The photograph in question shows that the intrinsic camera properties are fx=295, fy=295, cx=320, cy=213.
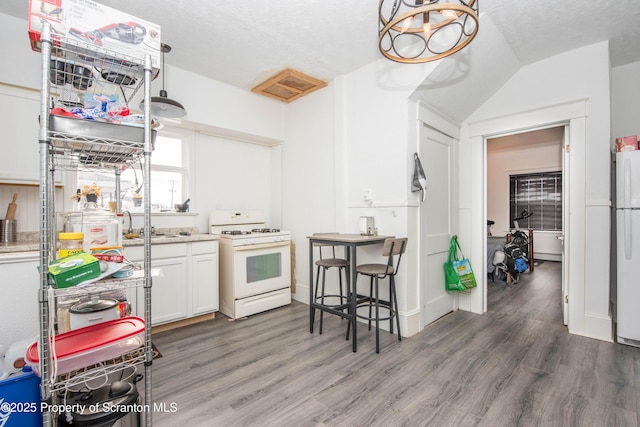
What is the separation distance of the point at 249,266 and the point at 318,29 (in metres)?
2.48

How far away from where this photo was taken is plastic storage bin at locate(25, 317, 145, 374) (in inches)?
40.2

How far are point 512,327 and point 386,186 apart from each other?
1944mm

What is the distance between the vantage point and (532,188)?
7.05 meters

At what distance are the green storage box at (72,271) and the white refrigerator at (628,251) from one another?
12.3 ft

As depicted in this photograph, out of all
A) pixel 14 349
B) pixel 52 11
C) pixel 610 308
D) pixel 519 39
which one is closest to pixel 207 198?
pixel 14 349

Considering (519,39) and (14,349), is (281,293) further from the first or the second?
(519,39)

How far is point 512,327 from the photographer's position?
3.03 m

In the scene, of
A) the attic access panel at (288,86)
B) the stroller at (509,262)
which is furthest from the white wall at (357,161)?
the stroller at (509,262)

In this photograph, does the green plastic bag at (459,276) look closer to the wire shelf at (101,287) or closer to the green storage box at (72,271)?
the wire shelf at (101,287)

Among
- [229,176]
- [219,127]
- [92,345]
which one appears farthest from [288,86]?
[92,345]

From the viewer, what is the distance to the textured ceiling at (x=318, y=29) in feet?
7.41

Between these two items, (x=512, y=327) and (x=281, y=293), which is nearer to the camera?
(x=512, y=327)

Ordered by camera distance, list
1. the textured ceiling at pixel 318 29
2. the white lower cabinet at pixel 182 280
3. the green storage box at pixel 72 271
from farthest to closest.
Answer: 1. the white lower cabinet at pixel 182 280
2. the textured ceiling at pixel 318 29
3. the green storage box at pixel 72 271

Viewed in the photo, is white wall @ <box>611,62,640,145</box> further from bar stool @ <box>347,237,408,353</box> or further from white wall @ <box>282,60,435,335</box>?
bar stool @ <box>347,237,408,353</box>
